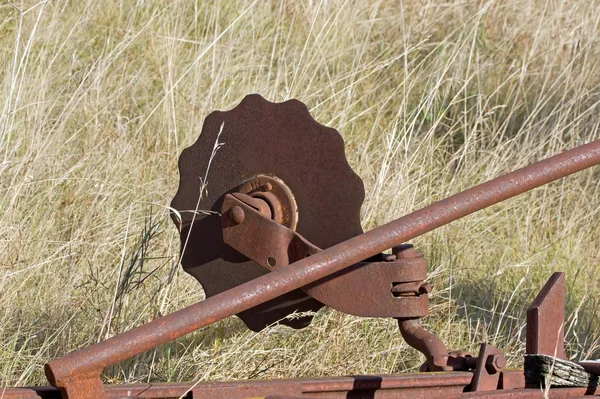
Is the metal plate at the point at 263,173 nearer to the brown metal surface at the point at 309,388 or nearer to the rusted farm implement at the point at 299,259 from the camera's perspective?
the rusted farm implement at the point at 299,259

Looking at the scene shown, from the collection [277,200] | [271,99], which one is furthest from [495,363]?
[271,99]

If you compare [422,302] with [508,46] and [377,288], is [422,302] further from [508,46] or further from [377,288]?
[508,46]

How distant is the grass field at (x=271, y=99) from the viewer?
A: 324 cm

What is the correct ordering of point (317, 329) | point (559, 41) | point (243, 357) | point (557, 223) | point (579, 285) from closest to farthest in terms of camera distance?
point (243, 357) → point (317, 329) → point (579, 285) → point (557, 223) → point (559, 41)

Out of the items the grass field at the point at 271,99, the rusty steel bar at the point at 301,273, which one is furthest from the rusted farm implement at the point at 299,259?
the grass field at the point at 271,99

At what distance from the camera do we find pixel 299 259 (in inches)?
99.7

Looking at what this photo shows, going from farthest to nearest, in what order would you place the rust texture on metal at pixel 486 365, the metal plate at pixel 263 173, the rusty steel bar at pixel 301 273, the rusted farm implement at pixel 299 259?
the metal plate at pixel 263 173, the rust texture on metal at pixel 486 365, the rusted farm implement at pixel 299 259, the rusty steel bar at pixel 301 273

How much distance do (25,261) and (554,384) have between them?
1.96m

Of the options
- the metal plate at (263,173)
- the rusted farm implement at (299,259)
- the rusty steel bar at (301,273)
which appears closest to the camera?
the rusty steel bar at (301,273)

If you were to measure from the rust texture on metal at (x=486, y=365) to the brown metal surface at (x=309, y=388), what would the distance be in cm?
4

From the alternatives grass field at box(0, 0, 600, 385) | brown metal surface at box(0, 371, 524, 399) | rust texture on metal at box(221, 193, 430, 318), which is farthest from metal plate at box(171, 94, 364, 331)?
brown metal surface at box(0, 371, 524, 399)

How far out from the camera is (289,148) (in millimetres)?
2625

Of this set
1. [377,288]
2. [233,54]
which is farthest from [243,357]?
[233,54]

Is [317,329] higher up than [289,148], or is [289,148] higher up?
[289,148]
